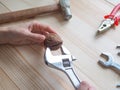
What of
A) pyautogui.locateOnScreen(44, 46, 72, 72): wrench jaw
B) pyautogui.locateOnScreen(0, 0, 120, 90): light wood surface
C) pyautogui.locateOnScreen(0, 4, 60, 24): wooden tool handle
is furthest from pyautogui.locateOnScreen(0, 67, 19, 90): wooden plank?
pyautogui.locateOnScreen(0, 4, 60, 24): wooden tool handle

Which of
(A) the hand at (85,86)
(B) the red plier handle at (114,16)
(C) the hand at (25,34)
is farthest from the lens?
(B) the red plier handle at (114,16)

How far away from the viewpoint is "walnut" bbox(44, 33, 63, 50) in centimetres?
74

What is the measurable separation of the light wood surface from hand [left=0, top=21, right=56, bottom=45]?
0.07 ft

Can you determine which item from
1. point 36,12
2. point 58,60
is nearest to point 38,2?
point 36,12

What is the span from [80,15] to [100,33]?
108 mm

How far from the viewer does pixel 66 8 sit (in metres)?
0.90

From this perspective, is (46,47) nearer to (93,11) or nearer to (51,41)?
(51,41)

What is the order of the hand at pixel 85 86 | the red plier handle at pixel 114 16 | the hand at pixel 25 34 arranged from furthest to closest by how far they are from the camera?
the red plier handle at pixel 114 16
the hand at pixel 25 34
the hand at pixel 85 86

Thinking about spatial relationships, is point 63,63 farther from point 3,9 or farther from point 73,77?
point 3,9

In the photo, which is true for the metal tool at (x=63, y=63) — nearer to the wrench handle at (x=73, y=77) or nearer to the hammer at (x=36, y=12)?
the wrench handle at (x=73, y=77)

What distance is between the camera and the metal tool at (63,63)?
686 mm

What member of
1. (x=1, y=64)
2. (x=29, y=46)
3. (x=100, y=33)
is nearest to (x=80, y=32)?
(x=100, y=33)

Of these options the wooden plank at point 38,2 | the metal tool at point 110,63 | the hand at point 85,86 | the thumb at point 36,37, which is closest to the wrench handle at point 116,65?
the metal tool at point 110,63

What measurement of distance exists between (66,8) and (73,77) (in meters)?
0.30
